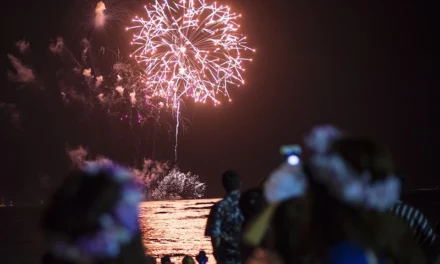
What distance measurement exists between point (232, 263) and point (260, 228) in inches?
124

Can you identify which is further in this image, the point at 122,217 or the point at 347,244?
the point at 122,217

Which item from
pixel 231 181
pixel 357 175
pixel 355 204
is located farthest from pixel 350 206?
pixel 231 181

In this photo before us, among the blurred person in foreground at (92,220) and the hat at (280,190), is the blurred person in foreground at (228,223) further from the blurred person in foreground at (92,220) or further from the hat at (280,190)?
the blurred person in foreground at (92,220)

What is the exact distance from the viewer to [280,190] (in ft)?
11.4

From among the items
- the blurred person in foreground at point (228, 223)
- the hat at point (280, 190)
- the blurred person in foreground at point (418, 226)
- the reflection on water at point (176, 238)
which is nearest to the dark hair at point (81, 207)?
the hat at point (280, 190)

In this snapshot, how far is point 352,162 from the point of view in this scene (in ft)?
10.8

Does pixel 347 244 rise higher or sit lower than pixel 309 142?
lower

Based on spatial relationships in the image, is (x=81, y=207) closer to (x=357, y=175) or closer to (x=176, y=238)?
(x=357, y=175)

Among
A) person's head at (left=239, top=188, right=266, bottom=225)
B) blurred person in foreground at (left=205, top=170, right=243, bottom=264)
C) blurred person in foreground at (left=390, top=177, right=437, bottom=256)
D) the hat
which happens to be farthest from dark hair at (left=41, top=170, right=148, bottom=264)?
person's head at (left=239, top=188, right=266, bottom=225)

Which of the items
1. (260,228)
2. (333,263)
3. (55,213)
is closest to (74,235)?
(55,213)

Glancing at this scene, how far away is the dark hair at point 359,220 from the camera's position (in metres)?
3.17

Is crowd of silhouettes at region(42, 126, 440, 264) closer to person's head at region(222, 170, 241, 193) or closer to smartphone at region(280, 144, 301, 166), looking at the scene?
smartphone at region(280, 144, 301, 166)

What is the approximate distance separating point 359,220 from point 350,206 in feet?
0.29

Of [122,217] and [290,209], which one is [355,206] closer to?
[290,209]
